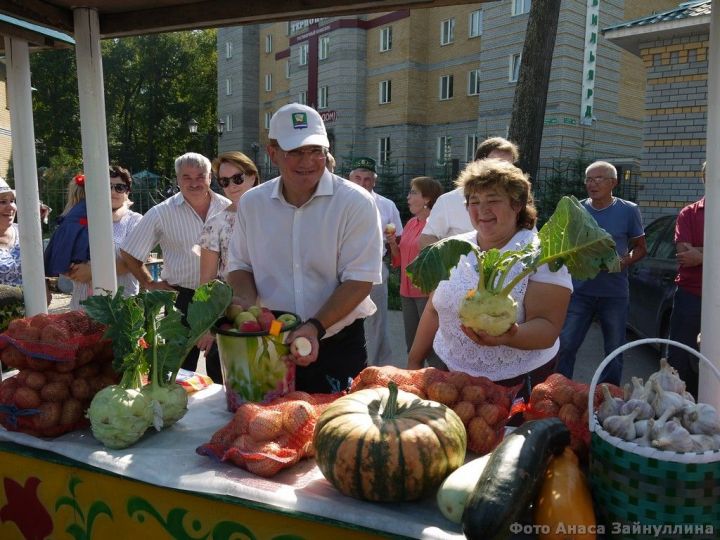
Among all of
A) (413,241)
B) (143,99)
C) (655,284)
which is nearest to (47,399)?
(413,241)

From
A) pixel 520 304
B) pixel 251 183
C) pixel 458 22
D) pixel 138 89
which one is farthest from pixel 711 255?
pixel 138 89

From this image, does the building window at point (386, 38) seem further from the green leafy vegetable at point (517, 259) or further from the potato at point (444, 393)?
the potato at point (444, 393)

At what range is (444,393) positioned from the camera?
199 centimetres

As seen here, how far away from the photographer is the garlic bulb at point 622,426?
151cm

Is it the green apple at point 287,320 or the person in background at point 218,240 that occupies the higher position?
the person in background at point 218,240

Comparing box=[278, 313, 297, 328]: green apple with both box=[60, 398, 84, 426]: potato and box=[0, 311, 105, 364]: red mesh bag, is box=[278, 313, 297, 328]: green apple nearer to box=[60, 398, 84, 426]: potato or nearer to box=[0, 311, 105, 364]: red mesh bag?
box=[0, 311, 105, 364]: red mesh bag

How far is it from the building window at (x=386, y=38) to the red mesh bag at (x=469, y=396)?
31.3m

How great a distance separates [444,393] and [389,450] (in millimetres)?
427

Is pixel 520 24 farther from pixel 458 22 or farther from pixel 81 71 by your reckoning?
pixel 81 71

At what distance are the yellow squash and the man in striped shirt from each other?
3.07m

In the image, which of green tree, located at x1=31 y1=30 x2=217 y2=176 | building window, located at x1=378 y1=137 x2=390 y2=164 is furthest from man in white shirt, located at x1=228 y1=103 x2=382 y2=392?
green tree, located at x1=31 y1=30 x2=217 y2=176

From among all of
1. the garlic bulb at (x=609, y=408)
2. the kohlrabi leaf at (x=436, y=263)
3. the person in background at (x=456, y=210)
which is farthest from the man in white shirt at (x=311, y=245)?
the person in background at (x=456, y=210)

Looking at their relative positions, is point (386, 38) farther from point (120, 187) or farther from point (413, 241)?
point (120, 187)

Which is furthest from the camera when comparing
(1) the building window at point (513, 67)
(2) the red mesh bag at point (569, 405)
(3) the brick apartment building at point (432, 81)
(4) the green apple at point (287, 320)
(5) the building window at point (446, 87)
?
(5) the building window at point (446, 87)
